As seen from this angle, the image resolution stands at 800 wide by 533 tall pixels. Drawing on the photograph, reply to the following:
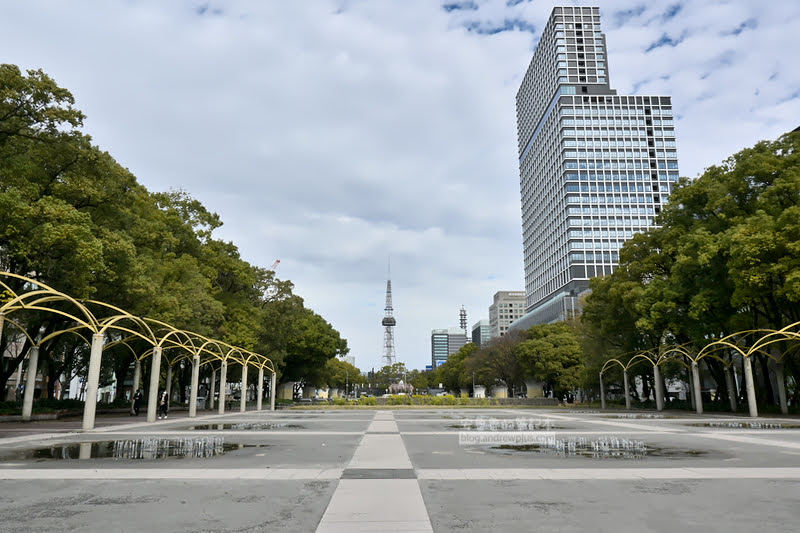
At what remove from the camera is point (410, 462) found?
10406mm

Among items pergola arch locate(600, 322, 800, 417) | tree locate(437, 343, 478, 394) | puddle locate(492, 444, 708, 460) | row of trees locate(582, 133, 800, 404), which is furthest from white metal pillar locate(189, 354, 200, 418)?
tree locate(437, 343, 478, 394)

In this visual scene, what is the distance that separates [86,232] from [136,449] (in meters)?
10.2

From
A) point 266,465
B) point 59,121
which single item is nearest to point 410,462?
point 266,465

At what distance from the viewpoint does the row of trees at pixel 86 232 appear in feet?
61.6

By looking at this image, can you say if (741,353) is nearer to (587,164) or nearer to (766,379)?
(766,379)

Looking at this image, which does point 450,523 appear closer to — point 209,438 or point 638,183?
point 209,438

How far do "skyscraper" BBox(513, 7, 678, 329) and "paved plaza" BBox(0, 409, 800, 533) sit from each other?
10410 centimetres

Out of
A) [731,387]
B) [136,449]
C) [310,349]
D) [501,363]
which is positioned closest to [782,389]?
[731,387]

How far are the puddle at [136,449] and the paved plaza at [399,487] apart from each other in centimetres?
5

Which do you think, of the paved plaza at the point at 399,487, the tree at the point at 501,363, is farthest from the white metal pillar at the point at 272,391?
the tree at the point at 501,363

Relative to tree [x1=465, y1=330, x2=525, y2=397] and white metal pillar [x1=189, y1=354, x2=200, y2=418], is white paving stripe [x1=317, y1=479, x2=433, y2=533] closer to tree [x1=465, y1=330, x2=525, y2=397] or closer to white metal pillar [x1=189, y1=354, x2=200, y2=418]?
white metal pillar [x1=189, y1=354, x2=200, y2=418]

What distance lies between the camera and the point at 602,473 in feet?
29.1

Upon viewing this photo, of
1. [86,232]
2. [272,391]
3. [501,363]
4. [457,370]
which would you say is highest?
[86,232]

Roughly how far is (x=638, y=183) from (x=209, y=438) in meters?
132
